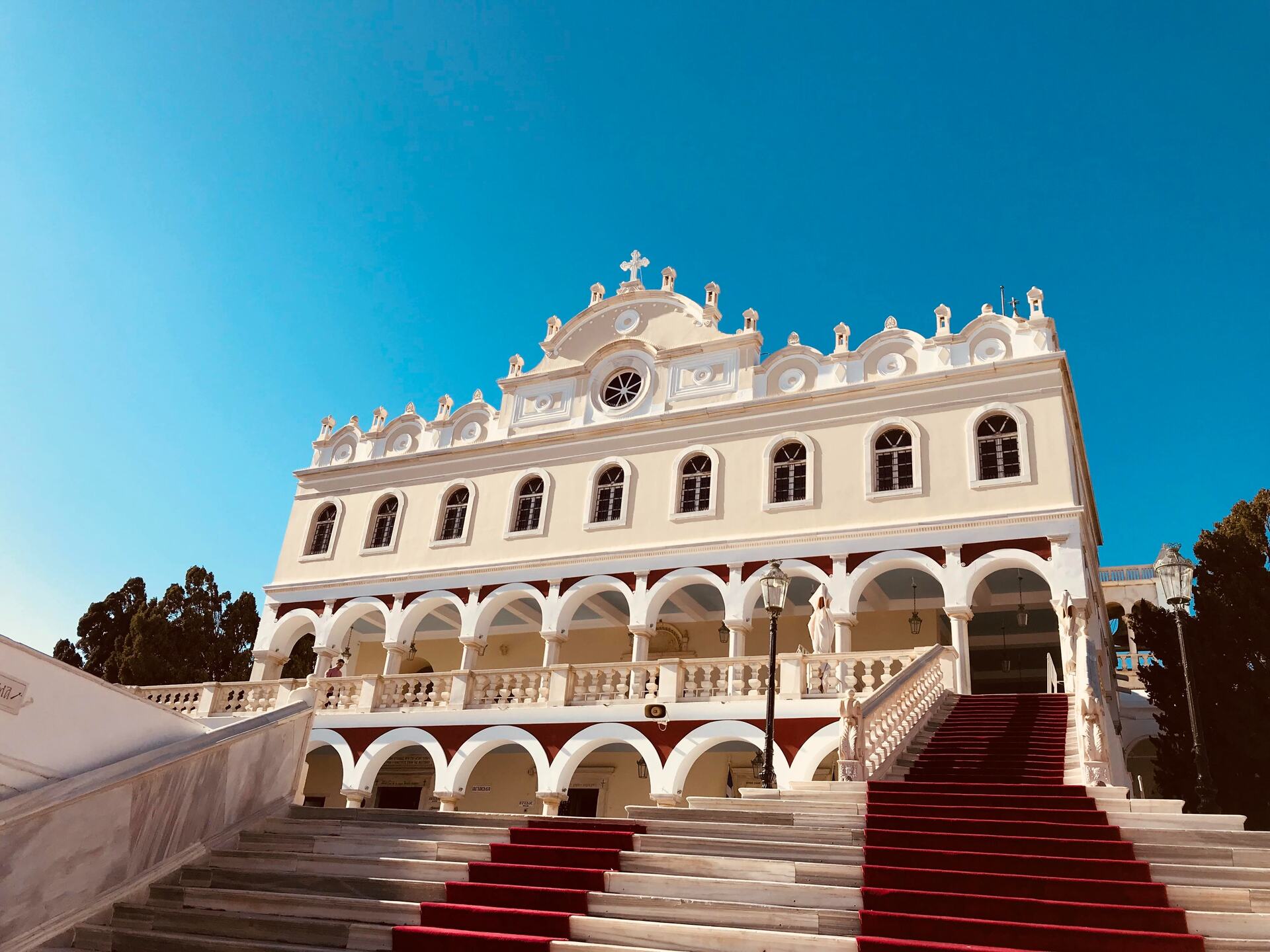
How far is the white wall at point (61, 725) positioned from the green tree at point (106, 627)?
27733 mm

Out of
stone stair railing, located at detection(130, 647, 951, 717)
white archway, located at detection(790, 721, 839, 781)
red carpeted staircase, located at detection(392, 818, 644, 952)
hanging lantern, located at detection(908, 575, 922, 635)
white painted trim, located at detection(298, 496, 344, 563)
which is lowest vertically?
red carpeted staircase, located at detection(392, 818, 644, 952)

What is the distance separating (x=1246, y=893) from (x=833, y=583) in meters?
13.4

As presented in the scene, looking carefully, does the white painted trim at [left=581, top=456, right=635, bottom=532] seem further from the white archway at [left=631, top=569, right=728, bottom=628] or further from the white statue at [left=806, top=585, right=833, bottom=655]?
the white statue at [left=806, top=585, right=833, bottom=655]

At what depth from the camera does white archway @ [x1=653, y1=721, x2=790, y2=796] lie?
680 inches

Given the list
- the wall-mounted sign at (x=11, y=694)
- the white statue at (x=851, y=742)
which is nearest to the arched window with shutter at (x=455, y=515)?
the white statue at (x=851, y=742)

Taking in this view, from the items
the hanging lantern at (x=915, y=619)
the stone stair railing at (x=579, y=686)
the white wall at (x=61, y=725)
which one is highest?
the hanging lantern at (x=915, y=619)

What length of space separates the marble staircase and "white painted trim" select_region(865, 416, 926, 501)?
35.9ft

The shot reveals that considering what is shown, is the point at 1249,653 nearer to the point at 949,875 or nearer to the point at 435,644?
the point at 949,875

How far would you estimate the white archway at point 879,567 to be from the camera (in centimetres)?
1867

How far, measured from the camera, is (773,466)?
21.2m

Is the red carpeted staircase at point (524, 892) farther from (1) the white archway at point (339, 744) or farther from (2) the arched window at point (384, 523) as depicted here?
(2) the arched window at point (384, 523)

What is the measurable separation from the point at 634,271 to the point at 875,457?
350 inches

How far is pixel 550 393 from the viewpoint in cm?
2512

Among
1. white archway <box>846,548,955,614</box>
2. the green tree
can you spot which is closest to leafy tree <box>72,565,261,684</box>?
the green tree
